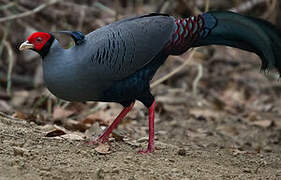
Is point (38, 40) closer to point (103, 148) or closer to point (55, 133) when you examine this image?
point (55, 133)

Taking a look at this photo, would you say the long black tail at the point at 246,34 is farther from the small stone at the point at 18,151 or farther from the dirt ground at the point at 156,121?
the small stone at the point at 18,151

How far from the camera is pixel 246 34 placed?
3.60m

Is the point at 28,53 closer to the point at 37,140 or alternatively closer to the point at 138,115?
the point at 138,115

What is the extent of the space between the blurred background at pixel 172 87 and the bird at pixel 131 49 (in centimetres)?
112

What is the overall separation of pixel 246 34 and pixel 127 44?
0.92 metres

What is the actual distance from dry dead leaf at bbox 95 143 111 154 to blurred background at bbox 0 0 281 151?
3.30ft

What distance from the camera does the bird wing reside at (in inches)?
129

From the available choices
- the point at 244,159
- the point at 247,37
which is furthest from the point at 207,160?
the point at 247,37

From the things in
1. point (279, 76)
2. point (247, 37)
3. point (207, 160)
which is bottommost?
point (207, 160)

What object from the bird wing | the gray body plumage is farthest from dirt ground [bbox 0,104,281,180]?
the bird wing

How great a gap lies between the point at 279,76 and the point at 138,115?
223 cm

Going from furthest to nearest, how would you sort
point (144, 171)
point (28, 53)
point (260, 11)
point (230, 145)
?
point (260, 11) → point (28, 53) → point (230, 145) → point (144, 171)

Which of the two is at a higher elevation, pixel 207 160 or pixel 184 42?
pixel 184 42

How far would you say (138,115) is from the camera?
18.1ft
